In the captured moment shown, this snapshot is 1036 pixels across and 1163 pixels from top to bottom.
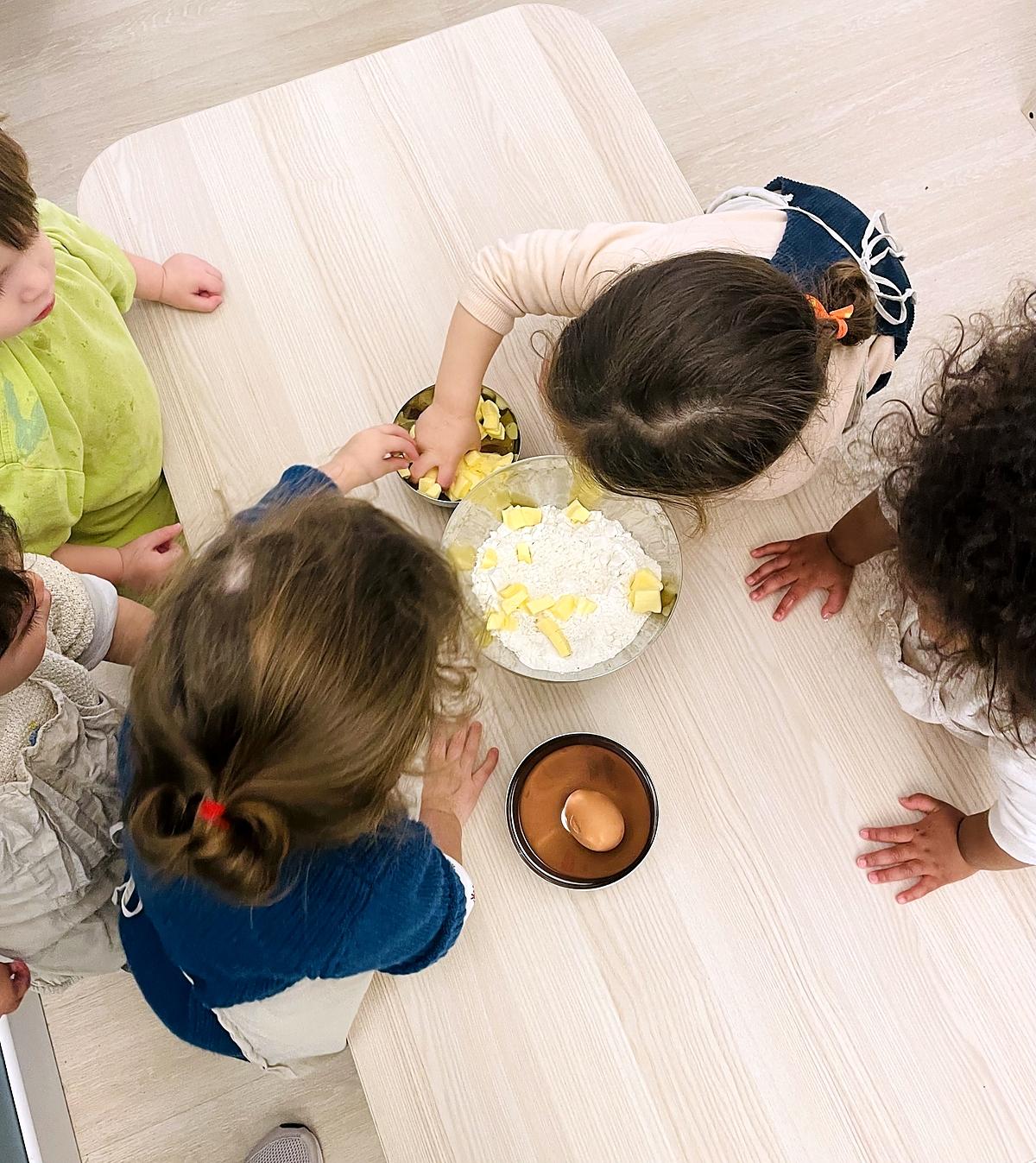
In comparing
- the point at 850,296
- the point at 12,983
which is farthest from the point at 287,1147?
the point at 850,296

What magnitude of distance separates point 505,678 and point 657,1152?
0.39 meters

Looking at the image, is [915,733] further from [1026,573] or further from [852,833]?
[1026,573]

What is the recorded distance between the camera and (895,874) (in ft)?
2.40

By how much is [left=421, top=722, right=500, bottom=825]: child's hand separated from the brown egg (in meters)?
0.08

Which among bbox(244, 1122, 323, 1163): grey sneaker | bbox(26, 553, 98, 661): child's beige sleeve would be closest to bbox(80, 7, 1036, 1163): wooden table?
bbox(26, 553, 98, 661): child's beige sleeve

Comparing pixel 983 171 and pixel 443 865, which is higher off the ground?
pixel 983 171

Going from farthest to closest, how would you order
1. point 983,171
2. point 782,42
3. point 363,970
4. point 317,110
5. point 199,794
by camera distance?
point 782,42 → point 983,171 → point 317,110 → point 363,970 → point 199,794

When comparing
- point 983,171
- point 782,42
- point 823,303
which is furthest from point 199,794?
point 782,42

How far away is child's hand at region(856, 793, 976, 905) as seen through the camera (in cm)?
72

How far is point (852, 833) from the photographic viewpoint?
76 centimetres

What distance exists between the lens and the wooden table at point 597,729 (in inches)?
27.5

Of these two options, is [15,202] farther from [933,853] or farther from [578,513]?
[933,853]

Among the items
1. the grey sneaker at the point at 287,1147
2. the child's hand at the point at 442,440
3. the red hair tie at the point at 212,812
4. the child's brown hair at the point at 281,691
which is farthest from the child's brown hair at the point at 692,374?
the grey sneaker at the point at 287,1147

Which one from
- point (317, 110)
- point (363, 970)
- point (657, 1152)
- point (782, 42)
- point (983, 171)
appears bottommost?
point (657, 1152)
